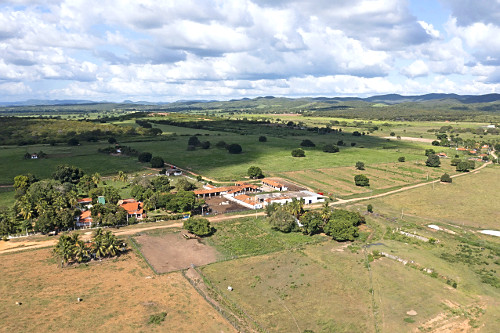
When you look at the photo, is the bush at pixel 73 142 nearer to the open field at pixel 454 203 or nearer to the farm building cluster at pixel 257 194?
the farm building cluster at pixel 257 194

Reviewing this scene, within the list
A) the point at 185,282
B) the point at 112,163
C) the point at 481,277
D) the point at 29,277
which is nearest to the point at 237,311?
the point at 185,282

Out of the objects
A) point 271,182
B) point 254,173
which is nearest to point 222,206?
point 271,182

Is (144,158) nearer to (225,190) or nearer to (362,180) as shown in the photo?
(225,190)

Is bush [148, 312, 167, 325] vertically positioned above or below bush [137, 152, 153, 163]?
below

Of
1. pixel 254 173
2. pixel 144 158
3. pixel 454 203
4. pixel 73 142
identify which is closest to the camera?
pixel 454 203

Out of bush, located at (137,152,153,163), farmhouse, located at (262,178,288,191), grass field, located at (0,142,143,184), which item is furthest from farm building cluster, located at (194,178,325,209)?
bush, located at (137,152,153,163)

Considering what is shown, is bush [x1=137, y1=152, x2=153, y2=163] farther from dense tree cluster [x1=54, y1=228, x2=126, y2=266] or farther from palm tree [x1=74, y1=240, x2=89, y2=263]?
palm tree [x1=74, y1=240, x2=89, y2=263]
